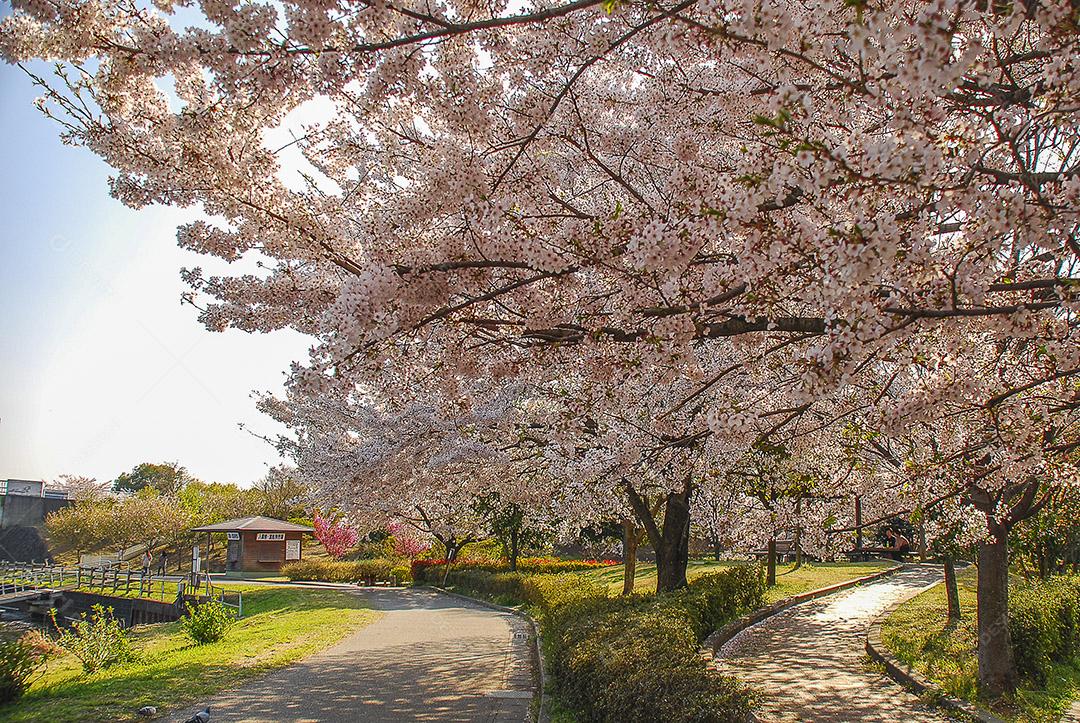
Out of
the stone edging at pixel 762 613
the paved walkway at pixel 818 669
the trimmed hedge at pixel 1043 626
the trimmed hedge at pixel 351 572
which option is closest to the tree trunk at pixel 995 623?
the paved walkway at pixel 818 669

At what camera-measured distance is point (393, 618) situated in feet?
59.0

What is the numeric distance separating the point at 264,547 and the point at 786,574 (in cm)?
2686

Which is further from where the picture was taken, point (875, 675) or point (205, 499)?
point (205, 499)

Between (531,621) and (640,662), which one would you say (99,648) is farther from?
(640,662)

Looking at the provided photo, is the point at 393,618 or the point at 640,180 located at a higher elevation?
the point at 640,180

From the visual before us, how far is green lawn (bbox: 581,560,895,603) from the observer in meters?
21.9

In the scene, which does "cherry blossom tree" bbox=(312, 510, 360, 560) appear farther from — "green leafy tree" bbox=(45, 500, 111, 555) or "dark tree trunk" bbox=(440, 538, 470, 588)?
"green leafy tree" bbox=(45, 500, 111, 555)

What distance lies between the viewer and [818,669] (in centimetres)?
1116

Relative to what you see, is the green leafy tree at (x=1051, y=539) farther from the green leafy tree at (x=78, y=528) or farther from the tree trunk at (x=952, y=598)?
the green leafy tree at (x=78, y=528)

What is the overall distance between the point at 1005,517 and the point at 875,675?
3.72 meters

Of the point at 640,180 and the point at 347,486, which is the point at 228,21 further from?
the point at 347,486

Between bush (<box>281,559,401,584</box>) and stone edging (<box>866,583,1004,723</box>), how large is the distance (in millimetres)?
21850

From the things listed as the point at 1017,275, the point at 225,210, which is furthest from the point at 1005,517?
the point at 225,210

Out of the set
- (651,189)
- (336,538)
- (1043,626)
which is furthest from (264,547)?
(651,189)
